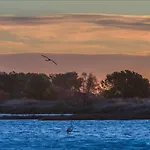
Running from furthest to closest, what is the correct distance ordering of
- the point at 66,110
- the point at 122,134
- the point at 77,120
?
the point at 66,110, the point at 77,120, the point at 122,134

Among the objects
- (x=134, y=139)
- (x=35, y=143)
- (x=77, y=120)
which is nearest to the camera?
(x=35, y=143)

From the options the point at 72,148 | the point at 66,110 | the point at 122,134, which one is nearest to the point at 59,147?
the point at 72,148

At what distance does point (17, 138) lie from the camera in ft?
291

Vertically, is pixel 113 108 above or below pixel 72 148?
above

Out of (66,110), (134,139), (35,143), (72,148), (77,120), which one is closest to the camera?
(72,148)

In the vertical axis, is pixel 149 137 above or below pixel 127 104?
below

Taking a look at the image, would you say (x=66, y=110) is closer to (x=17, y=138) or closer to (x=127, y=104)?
(x=127, y=104)

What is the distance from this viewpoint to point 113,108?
180875 mm

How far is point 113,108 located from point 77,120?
23.6 meters

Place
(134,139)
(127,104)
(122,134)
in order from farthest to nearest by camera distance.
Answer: (127,104) < (122,134) < (134,139)

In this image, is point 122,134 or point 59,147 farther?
point 122,134

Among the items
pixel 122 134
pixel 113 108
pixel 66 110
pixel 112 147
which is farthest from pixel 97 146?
pixel 66 110

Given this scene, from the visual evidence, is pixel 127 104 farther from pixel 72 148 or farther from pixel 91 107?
pixel 72 148

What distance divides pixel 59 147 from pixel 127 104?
348 feet
